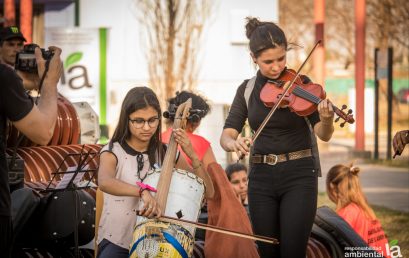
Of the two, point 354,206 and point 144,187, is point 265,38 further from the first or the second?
point 354,206

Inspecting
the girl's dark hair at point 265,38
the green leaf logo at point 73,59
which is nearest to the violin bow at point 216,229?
the girl's dark hair at point 265,38

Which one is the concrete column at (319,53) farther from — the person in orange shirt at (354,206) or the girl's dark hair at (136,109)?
the girl's dark hair at (136,109)

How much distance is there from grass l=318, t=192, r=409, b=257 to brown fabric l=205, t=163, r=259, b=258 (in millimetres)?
2303

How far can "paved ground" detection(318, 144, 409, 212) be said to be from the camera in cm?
1102

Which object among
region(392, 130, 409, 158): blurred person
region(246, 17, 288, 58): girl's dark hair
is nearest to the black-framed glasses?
region(246, 17, 288, 58): girl's dark hair

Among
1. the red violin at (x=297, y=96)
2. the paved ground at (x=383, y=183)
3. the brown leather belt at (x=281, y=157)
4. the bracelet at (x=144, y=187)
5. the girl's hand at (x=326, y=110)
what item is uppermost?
the red violin at (x=297, y=96)

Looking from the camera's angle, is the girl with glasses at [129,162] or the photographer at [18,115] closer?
the photographer at [18,115]

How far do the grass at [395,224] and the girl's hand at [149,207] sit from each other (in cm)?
366

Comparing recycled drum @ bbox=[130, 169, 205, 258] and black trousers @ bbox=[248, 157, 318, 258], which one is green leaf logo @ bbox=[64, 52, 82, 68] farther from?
recycled drum @ bbox=[130, 169, 205, 258]

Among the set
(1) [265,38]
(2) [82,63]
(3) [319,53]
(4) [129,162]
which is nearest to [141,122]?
(4) [129,162]

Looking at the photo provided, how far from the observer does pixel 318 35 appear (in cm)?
1648

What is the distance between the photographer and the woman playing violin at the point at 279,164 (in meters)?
4.73

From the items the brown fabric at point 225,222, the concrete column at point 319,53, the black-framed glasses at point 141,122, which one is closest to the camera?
the black-framed glasses at point 141,122

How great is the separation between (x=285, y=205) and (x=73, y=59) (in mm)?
9007
